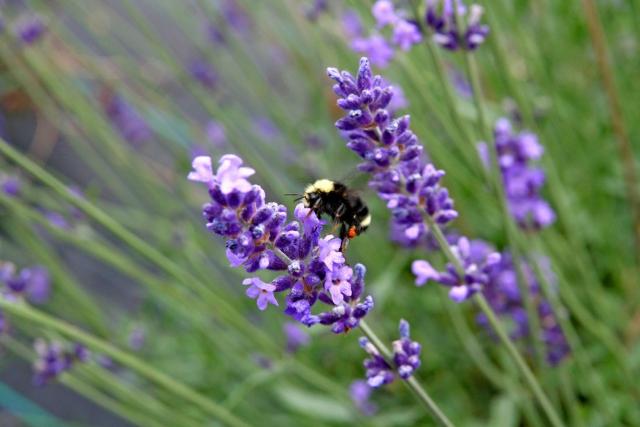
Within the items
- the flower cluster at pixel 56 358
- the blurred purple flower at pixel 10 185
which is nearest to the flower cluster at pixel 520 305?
the flower cluster at pixel 56 358

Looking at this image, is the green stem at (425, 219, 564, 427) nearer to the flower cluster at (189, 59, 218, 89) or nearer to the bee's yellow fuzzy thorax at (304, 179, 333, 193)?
the bee's yellow fuzzy thorax at (304, 179, 333, 193)

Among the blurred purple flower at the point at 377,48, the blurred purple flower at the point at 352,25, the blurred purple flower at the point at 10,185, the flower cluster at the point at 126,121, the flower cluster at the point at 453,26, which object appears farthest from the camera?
the flower cluster at the point at 126,121

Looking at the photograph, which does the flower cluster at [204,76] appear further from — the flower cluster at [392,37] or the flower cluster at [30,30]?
the flower cluster at [392,37]

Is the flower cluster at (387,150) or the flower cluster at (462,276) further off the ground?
the flower cluster at (387,150)

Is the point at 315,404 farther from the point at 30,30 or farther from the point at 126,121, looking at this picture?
the point at 126,121

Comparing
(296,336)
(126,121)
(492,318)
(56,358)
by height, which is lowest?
(492,318)

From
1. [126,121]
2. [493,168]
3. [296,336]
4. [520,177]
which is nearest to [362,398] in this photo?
[296,336]
